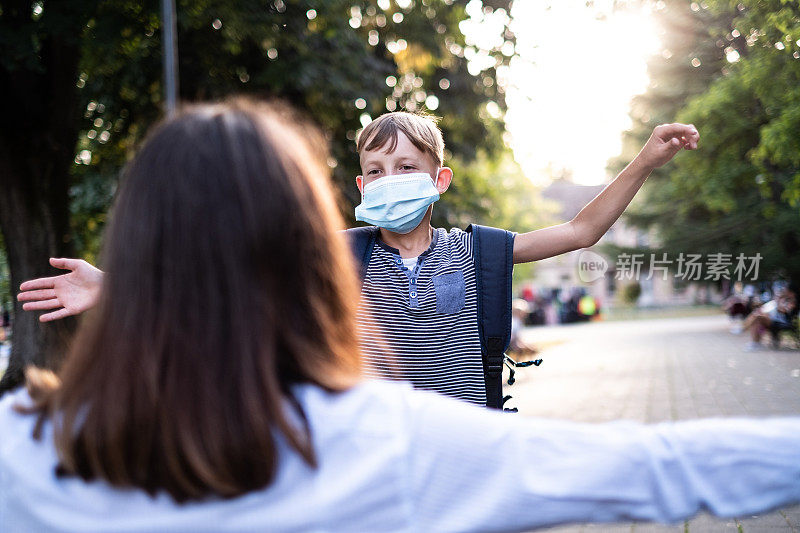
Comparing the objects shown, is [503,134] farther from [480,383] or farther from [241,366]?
[241,366]

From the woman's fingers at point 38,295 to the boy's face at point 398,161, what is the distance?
41.7 inches

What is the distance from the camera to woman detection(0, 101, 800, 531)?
41.3 inches

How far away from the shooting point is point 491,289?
7.35ft

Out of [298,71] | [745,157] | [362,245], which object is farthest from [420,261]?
[745,157]

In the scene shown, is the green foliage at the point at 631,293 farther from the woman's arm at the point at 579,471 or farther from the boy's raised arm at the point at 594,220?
the woman's arm at the point at 579,471

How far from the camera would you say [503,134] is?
16.4 m

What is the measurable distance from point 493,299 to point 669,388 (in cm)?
1008

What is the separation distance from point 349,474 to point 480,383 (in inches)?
44.7

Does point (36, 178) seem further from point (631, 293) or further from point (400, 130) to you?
point (631, 293)

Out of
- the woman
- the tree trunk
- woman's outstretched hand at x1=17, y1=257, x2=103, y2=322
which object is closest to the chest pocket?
woman's outstretched hand at x1=17, y1=257, x2=103, y2=322

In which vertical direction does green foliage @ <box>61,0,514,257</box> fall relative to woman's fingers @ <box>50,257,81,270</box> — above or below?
above

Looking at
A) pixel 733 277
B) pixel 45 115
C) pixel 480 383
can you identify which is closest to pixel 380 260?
pixel 480 383

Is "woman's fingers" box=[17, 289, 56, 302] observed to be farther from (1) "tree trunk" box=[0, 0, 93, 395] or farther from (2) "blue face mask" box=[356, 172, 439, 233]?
(1) "tree trunk" box=[0, 0, 93, 395]

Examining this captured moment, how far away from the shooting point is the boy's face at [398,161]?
256cm
